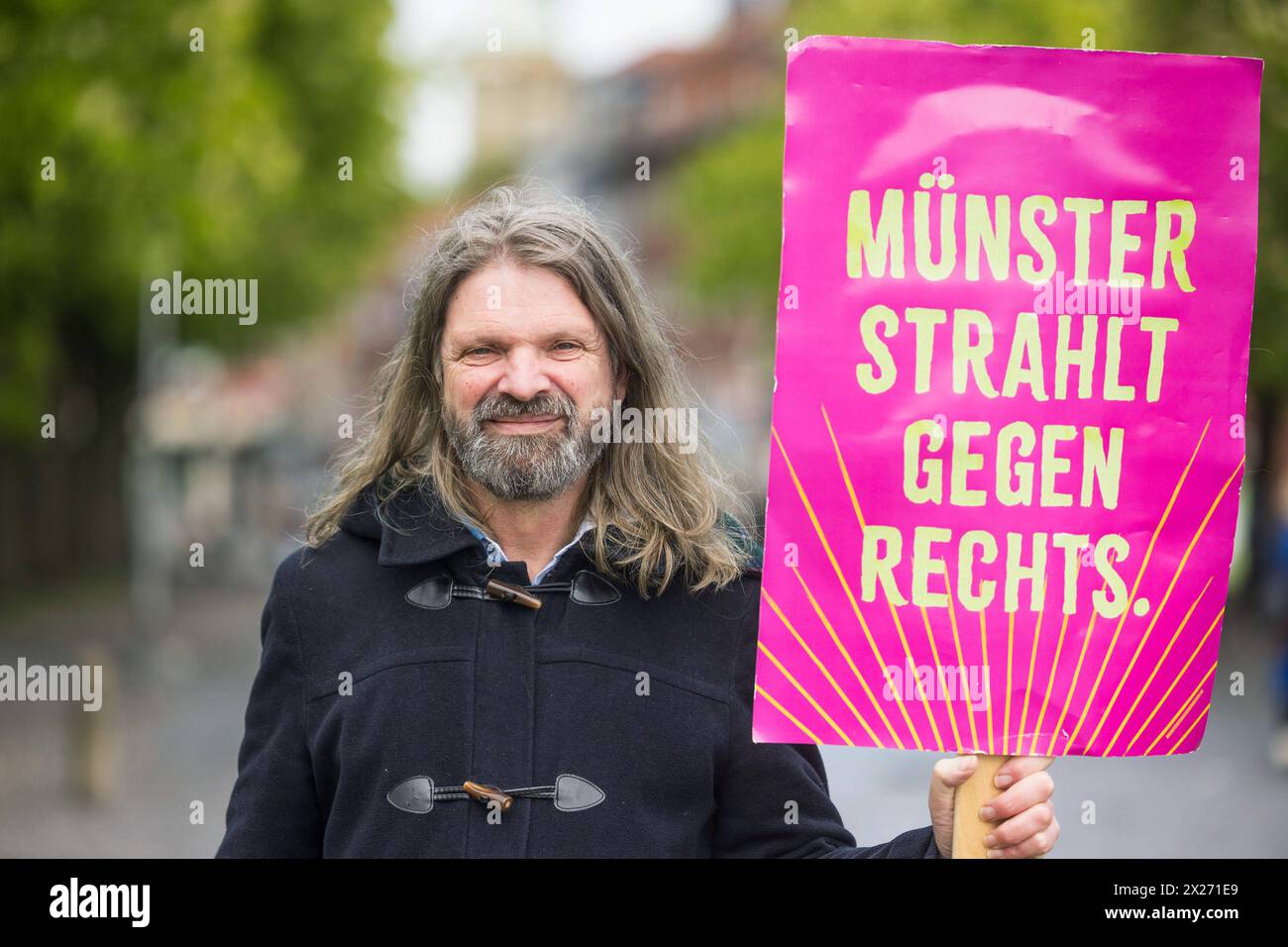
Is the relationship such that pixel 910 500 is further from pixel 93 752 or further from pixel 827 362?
pixel 93 752

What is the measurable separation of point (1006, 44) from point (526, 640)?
14575 mm

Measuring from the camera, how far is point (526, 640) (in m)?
3.13

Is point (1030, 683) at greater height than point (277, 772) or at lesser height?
greater

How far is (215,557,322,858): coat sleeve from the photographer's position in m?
3.13

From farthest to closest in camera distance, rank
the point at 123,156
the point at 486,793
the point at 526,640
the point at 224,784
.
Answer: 1. the point at 123,156
2. the point at 224,784
3. the point at 526,640
4. the point at 486,793

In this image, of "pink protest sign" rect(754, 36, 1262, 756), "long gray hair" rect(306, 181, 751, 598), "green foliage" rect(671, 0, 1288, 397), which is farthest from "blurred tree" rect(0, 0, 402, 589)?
"pink protest sign" rect(754, 36, 1262, 756)

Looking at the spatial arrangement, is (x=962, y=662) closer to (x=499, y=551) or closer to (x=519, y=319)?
(x=499, y=551)

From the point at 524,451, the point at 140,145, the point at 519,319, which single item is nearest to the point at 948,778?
the point at 524,451

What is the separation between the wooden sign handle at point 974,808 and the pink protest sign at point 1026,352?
33 mm

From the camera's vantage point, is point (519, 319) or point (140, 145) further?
point (140, 145)

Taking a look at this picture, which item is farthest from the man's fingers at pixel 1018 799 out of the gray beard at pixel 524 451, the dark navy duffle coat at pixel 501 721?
the gray beard at pixel 524 451

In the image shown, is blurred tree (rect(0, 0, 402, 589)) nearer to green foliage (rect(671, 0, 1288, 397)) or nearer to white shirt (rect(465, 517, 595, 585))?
green foliage (rect(671, 0, 1288, 397))
